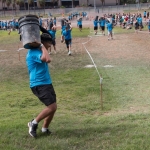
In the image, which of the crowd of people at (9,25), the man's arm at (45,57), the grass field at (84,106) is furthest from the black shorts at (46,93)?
the crowd of people at (9,25)

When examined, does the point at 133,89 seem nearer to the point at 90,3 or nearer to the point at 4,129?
the point at 4,129

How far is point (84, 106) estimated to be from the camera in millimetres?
8164

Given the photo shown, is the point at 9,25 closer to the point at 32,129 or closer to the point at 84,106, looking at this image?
the point at 84,106

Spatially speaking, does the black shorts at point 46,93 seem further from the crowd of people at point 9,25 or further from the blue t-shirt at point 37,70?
the crowd of people at point 9,25

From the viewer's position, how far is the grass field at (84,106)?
17.1 ft

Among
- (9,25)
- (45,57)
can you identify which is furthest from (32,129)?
Answer: (9,25)

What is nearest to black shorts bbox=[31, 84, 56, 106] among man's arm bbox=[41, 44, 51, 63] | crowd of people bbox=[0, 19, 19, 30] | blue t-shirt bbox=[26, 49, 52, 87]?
blue t-shirt bbox=[26, 49, 52, 87]

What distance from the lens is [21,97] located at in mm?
9406

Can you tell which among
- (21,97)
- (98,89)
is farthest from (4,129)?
(98,89)

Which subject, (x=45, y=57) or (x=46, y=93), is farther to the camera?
(x=46, y=93)

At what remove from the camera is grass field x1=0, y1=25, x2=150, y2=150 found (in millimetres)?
5201

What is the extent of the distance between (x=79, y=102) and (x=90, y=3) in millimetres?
92290

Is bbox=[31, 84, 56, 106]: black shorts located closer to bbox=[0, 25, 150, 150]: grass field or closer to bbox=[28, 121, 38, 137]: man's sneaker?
bbox=[28, 121, 38, 137]: man's sneaker

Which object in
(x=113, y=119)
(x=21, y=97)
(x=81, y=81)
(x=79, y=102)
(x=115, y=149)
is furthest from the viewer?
(x=81, y=81)
